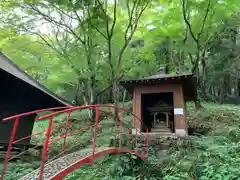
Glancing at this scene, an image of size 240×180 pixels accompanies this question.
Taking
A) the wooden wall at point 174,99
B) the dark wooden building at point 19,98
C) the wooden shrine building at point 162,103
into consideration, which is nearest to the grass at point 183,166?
the wooden wall at point 174,99

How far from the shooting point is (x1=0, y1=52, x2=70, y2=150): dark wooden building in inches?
207

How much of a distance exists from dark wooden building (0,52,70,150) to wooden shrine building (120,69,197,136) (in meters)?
3.63

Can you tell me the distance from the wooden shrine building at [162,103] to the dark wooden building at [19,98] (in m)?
3.63

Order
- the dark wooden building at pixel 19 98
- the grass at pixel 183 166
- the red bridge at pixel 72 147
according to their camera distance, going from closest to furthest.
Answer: the red bridge at pixel 72 147 < the grass at pixel 183 166 < the dark wooden building at pixel 19 98

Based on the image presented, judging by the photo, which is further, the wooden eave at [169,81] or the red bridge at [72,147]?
the wooden eave at [169,81]

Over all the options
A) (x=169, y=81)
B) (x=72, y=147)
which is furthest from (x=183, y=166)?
(x=169, y=81)

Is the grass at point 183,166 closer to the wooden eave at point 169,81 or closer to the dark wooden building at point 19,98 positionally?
the dark wooden building at point 19,98

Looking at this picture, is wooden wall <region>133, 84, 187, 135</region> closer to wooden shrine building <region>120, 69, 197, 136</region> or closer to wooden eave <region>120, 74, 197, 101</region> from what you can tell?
wooden shrine building <region>120, 69, 197, 136</region>

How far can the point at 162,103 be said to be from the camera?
30.2ft

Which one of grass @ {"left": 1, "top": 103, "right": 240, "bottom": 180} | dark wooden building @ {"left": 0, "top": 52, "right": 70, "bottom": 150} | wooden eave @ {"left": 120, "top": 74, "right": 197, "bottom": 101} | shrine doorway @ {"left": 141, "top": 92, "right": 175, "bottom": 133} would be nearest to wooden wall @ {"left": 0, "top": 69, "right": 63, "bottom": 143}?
dark wooden building @ {"left": 0, "top": 52, "right": 70, "bottom": 150}

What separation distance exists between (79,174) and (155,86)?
15.9 ft

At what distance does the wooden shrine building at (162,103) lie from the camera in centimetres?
797

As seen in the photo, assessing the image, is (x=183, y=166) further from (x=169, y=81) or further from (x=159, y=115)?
(x=159, y=115)

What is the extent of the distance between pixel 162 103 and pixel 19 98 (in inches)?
240
